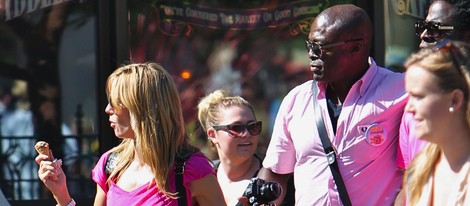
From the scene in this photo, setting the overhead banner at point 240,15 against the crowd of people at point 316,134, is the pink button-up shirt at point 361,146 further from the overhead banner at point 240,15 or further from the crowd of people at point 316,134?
the overhead banner at point 240,15

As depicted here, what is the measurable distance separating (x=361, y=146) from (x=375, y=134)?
0.26 ft

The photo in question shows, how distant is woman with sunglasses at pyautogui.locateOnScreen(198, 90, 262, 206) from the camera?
5.86 m

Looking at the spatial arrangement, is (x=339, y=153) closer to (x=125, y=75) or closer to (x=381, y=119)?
(x=381, y=119)

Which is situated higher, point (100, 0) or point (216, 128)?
point (100, 0)

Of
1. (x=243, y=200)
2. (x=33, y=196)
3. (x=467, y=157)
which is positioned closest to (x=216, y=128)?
(x=243, y=200)

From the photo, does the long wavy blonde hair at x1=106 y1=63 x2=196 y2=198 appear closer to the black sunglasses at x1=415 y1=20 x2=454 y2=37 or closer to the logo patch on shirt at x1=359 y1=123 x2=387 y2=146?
the logo patch on shirt at x1=359 y1=123 x2=387 y2=146

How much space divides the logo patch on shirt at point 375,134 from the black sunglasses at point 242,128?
132 cm

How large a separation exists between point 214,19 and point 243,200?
328 centimetres

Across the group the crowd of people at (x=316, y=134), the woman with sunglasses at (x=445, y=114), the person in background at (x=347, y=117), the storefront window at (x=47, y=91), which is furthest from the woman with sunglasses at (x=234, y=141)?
the woman with sunglasses at (x=445, y=114)

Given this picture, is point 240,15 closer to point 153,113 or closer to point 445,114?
point 153,113

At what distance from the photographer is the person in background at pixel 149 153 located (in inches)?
174

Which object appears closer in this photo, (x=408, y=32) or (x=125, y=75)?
(x=125, y=75)

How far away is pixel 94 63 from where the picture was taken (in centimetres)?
743

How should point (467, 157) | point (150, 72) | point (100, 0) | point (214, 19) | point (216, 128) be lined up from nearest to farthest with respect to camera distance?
point (467, 157), point (150, 72), point (216, 128), point (100, 0), point (214, 19)
